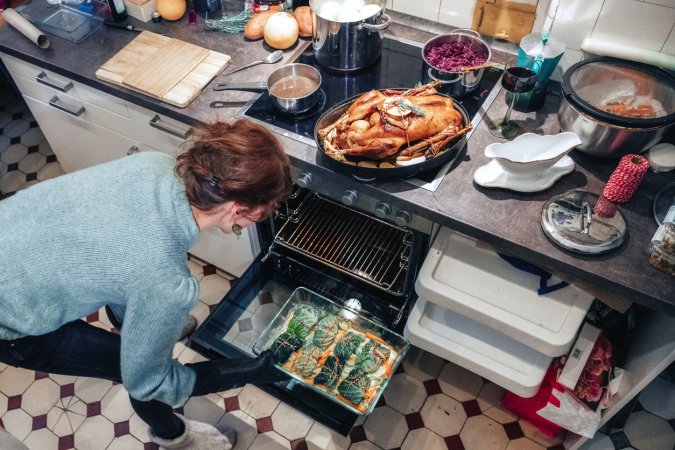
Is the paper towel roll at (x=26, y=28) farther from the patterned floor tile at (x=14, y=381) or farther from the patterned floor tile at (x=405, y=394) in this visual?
the patterned floor tile at (x=405, y=394)

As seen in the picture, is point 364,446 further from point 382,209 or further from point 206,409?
point 382,209

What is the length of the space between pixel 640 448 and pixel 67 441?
227 centimetres

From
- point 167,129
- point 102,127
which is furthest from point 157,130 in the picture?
point 102,127

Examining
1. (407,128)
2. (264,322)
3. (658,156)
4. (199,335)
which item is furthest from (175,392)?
(658,156)

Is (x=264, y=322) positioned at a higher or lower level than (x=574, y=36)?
lower

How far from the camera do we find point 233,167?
1.30 m

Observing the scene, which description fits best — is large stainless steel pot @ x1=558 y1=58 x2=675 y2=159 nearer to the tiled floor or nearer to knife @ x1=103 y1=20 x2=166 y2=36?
the tiled floor

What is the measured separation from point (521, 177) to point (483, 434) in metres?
1.12

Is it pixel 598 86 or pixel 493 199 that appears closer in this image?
pixel 493 199

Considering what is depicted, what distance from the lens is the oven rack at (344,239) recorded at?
82.0 inches

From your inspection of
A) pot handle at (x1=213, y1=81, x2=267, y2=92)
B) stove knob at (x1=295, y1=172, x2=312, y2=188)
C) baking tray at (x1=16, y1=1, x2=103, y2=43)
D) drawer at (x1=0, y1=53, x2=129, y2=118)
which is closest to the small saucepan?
pot handle at (x1=213, y1=81, x2=267, y2=92)

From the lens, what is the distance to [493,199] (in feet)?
5.35

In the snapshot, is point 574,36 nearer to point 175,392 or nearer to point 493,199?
point 493,199

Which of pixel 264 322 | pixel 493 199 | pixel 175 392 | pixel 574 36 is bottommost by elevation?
pixel 264 322
